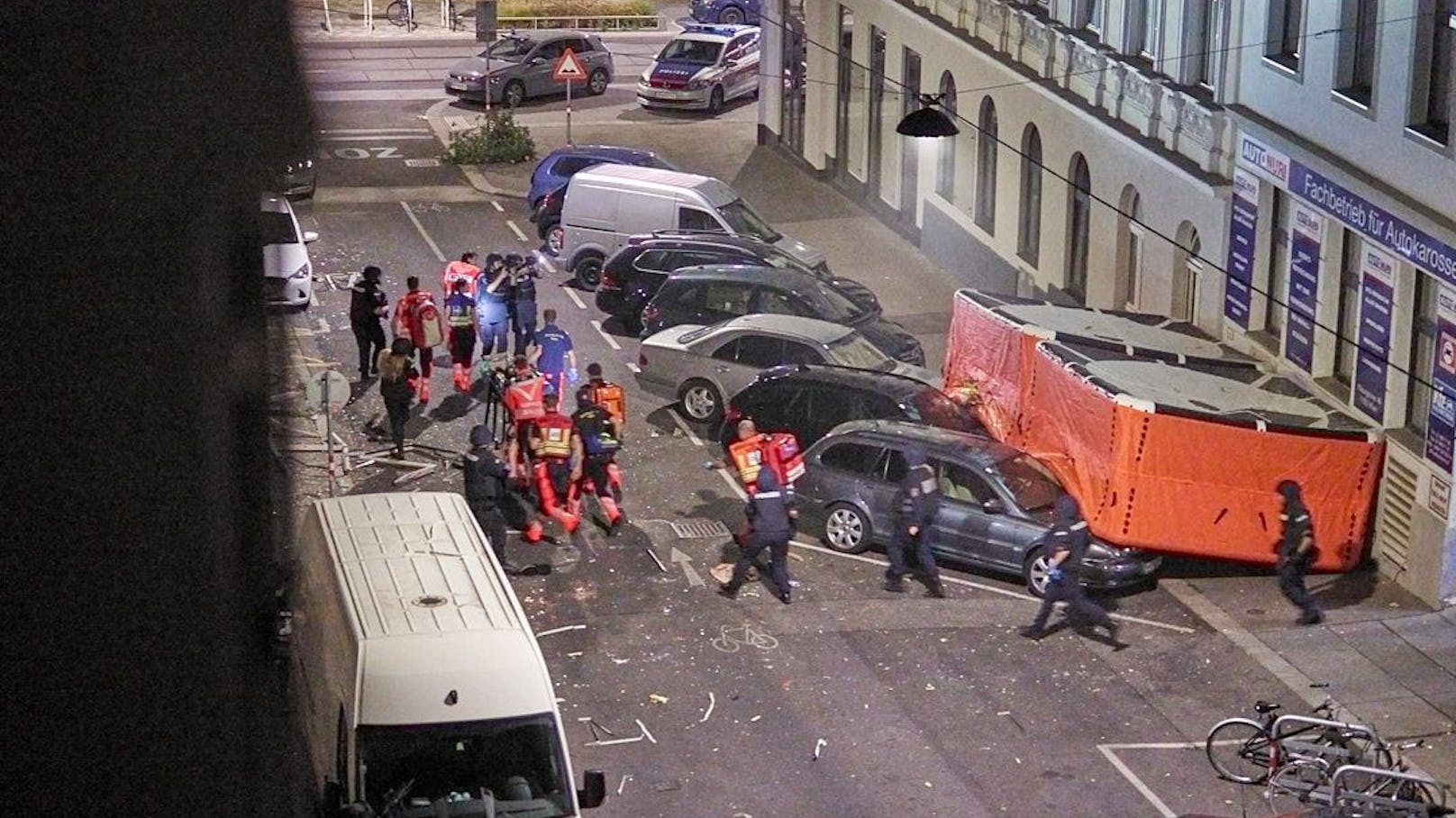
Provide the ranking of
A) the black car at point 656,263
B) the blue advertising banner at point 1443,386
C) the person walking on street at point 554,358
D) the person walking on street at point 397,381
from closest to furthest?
the blue advertising banner at point 1443,386
the person walking on street at point 397,381
the person walking on street at point 554,358
the black car at point 656,263

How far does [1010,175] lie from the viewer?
27.8 m

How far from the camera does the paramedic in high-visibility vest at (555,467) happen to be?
18.5 metres

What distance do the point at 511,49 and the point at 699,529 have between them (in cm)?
2432

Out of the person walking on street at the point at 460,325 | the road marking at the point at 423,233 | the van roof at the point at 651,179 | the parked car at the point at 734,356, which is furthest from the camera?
the road marking at the point at 423,233

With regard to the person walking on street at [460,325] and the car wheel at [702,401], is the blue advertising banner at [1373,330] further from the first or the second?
the person walking on street at [460,325]

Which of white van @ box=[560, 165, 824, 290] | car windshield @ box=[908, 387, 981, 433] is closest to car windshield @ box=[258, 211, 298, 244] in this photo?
car windshield @ box=[908, 387, 981, 433]

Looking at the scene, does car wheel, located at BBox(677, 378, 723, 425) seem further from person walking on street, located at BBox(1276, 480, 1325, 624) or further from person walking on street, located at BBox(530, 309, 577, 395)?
person walking on street, located at BBox(1276, 480, 1325, 624)

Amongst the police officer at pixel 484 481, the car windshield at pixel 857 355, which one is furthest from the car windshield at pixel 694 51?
the police officer at pixel 484 481

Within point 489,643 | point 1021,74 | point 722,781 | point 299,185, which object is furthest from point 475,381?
point 299,185

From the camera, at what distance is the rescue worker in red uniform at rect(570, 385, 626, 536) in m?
18.8

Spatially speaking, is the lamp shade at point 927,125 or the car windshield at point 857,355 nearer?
the lamp shade at point 927,125

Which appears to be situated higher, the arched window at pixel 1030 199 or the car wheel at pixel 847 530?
the arched window at pixel 1030 199

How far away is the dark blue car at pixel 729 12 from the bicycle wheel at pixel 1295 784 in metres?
37.5

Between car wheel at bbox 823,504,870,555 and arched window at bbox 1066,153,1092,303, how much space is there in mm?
7665
